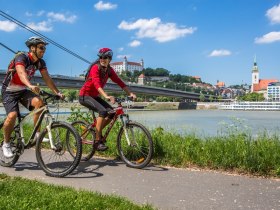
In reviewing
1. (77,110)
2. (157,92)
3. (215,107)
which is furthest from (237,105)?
(77,110)

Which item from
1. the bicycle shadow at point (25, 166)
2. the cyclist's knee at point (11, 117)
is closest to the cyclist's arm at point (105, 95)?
the cyclist's knee at point (11, 117)

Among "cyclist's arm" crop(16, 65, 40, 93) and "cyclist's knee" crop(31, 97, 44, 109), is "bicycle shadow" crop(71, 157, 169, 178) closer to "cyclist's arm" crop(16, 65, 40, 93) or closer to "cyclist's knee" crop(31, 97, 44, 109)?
"cyclist's knee" crop(31, 97, 44, 109)

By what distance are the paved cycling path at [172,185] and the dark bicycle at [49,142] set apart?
0.39ft

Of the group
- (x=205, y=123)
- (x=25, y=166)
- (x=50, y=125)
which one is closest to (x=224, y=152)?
(x=50, y=125)

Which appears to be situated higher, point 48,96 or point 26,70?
point 26,70

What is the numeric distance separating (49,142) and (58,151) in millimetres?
161

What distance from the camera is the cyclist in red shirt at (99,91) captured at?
4594mm

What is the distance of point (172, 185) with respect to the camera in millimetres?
3705

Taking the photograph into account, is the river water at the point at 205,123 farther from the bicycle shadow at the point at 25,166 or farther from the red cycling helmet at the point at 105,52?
the red cycling helmet at the point at 105,52

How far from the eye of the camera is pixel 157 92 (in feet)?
210

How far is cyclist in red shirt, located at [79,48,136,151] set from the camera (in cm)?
459

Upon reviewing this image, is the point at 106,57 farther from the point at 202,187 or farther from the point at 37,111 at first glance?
the point at 202,187

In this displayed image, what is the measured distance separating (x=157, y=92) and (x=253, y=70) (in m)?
113

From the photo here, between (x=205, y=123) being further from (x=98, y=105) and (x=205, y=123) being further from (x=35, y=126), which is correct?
(x=35, y=126)
